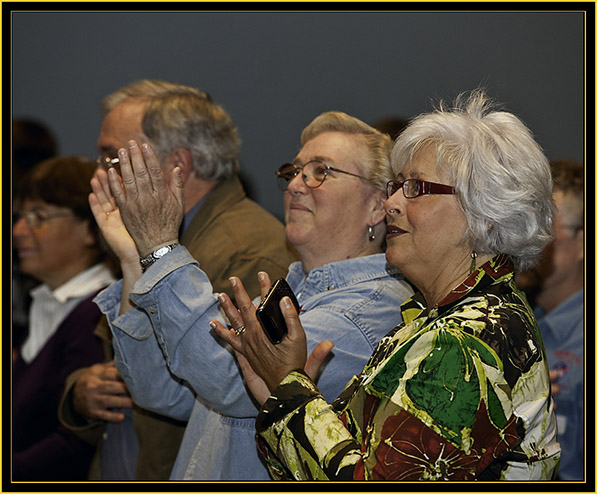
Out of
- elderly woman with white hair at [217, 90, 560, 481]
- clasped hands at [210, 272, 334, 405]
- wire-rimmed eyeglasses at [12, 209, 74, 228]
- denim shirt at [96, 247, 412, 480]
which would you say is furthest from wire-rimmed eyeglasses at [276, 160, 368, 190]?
wire-rimmed eyeglasses at [12, 209, 74, 228]

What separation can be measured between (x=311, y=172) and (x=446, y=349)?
897mm

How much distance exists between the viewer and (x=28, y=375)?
3.05m

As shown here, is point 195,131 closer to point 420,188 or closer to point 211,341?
point 211,341

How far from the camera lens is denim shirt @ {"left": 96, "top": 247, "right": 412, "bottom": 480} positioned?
1.76 m

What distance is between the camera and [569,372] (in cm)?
281

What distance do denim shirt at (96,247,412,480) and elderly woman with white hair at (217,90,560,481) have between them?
0.41 ft

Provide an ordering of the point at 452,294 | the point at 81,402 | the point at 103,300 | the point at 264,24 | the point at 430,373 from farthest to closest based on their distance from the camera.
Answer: the point at 264,24 < the point at 81,402 < the point at 103,300 < the point at 452,294 < the point at 430,373

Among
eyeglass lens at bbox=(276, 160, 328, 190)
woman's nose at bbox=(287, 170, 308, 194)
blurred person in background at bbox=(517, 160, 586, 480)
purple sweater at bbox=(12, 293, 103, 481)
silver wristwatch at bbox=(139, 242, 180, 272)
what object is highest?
eyeglass lens at bbox=(276, 160, 328, 190)

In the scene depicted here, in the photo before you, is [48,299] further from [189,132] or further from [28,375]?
[189,132]

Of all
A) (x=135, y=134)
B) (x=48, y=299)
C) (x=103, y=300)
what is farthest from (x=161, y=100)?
(x=48, y=299)

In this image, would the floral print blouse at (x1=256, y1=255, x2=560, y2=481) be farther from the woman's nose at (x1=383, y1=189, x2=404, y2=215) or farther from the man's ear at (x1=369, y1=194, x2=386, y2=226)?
the man's ear at (x1=369, y1=194, x2=386, y2=226)

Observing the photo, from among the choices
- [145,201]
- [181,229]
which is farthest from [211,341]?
[181,229]

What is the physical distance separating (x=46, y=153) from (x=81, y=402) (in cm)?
239

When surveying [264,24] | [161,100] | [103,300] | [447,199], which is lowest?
[103,300]
